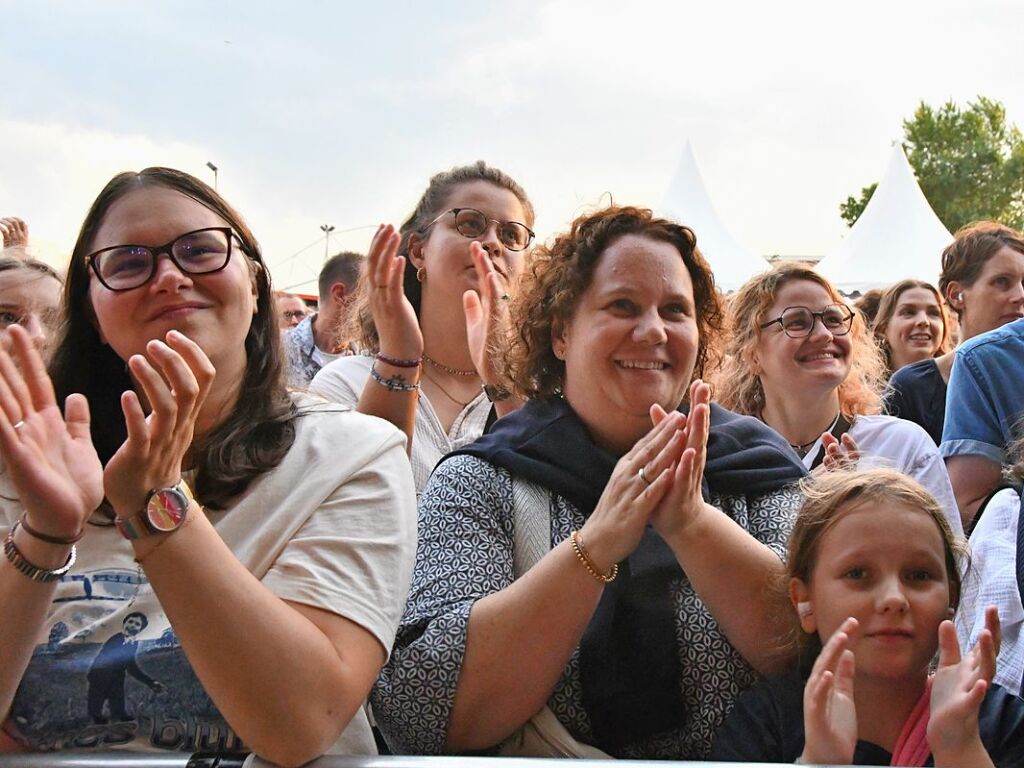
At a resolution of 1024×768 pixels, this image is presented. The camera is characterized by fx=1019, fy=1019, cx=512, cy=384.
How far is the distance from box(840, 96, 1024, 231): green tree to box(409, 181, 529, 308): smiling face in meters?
27.4

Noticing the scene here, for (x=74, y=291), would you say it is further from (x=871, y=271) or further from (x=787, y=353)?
(x=871, y=271)

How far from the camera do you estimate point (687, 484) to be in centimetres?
177

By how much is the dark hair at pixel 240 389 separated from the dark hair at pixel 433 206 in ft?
3.96

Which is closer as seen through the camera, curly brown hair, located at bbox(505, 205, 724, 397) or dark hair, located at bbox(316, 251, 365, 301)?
curly brown hair, located at bbox(505, 205, 724, 397)

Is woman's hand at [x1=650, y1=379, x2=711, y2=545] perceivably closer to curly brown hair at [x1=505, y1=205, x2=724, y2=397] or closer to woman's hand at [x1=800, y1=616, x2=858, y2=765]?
woman's hand at [x1=800, y1=616, x2=858, y2=765]

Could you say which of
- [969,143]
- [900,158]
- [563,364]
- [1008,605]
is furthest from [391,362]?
[969,143]

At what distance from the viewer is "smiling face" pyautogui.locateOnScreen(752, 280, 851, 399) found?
3.32 m

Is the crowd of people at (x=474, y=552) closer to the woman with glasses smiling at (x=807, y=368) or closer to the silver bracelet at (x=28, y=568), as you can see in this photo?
the silver bracelet at (x=28, y=568)

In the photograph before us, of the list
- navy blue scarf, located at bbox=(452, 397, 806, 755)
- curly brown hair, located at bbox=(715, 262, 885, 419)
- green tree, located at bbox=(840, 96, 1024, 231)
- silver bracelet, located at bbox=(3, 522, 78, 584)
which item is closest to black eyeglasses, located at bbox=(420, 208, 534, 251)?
curly brown hair, located at bbox=(715, 262, 885, 419)

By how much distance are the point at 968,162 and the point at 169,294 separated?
30.5m

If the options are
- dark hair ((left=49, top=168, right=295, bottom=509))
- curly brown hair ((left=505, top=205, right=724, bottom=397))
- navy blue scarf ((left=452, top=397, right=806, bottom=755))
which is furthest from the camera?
curly brown hair ((left=505, top=205, right=724, bottom=397))

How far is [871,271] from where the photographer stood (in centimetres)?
1340

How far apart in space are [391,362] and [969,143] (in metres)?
30.2

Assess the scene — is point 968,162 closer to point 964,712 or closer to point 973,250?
point 973,250
